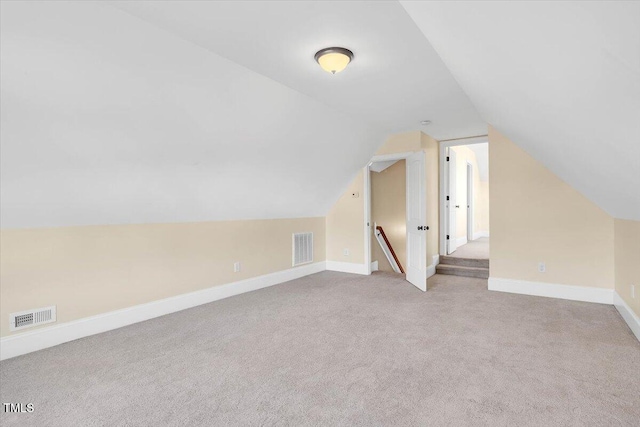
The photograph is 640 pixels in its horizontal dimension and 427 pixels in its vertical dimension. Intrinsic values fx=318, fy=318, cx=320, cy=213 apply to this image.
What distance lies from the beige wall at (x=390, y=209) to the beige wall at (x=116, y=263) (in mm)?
2762

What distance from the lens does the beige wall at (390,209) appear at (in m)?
6.26

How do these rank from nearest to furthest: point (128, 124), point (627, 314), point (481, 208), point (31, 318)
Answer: point (128, 124), point (31, 318), point (627, 314), point (481, 208)

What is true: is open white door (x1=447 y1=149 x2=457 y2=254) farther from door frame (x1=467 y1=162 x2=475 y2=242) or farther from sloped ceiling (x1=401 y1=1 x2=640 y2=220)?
sloped ceiling (x1=401 y1=1 x2=640 y2=220)

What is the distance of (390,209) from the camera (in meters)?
6.39

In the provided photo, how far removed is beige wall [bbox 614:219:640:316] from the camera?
2.88 meters

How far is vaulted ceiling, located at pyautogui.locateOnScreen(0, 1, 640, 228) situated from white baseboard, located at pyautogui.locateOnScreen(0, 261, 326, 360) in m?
Answer: 0.91

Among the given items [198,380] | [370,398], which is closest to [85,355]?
[198,380]

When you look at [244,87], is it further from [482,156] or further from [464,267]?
[482,156]

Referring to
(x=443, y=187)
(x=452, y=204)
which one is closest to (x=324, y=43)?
(x=443, y=187)

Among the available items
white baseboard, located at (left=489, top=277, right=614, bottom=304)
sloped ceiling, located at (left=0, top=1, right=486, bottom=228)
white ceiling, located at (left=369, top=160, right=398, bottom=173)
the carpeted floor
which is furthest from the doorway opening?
sloped ceiling, located at (left=0, top=1, right=486, bottom=228)

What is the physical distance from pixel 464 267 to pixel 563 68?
4.60 metres

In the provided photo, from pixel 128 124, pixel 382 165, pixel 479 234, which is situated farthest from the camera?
pixel 479 234

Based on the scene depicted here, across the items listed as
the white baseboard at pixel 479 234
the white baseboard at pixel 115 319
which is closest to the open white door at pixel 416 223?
the white baseboard at pixel 115 319

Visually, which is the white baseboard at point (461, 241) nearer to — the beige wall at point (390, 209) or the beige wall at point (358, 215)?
the beige wall at point (390, 209)
